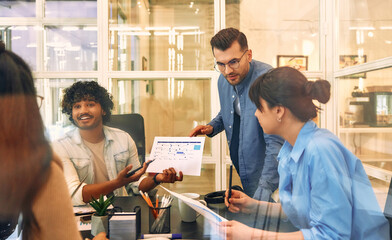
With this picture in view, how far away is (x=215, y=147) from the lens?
2.01 metres

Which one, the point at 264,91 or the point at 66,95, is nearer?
the point at 264,91

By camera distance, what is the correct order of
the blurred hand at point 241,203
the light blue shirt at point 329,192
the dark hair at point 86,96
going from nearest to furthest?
the light blue shirt at point 329,192 → the blurred hand at point 241,203 → the dark hair at point 86,96

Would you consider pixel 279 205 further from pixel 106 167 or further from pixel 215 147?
pixel 215 147

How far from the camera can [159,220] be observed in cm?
82

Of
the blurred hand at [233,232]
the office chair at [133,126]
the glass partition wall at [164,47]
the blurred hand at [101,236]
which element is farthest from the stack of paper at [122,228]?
the glass partition wall at [164,47]

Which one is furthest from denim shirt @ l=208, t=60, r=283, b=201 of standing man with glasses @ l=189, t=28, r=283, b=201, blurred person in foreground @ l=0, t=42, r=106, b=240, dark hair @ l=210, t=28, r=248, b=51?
blurred person in foreground @ l=0, t=42, r=106, b=240

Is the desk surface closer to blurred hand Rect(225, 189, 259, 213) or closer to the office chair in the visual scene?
blurred hand Rect(225, 189, 259, 213)

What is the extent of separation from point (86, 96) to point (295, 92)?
3.25ft

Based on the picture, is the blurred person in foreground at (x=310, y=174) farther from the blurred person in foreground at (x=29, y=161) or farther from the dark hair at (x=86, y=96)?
the dark hair at (x=86, y=96)

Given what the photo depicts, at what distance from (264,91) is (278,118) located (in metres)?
0.08

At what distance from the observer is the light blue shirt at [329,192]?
0.66 m

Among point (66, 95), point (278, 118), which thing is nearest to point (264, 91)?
point (278, 118)

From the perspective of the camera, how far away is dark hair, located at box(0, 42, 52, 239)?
1.40 feet

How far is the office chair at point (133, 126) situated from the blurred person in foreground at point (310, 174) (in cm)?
83
